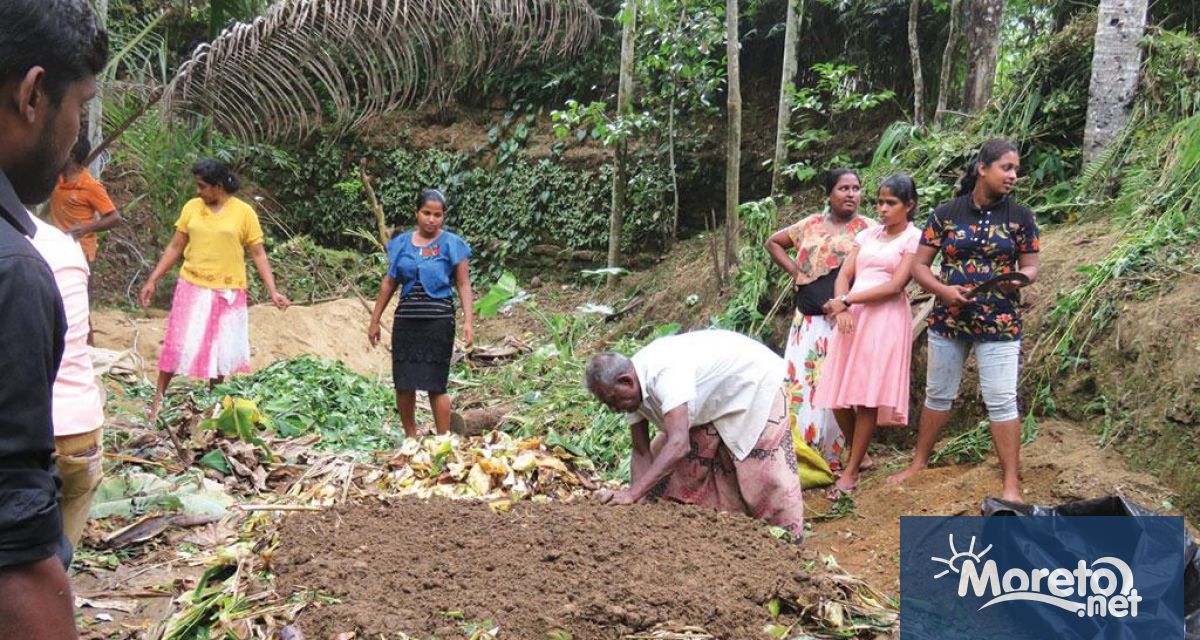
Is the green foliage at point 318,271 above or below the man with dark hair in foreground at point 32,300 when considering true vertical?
below

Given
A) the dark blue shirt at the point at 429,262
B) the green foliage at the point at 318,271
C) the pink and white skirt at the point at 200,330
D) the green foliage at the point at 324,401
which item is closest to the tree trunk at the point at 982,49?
the dark blue shirt at the point at 429,262

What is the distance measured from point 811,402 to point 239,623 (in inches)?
134

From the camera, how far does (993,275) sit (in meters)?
4.23

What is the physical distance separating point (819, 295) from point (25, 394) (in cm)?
466

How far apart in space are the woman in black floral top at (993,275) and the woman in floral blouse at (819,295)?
928 millimetres

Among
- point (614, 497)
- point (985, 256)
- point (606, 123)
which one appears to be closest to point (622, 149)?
point (606, 123)

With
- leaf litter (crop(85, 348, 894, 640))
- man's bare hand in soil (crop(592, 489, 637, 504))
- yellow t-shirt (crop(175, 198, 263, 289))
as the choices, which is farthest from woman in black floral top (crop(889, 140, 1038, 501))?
yellow t-shirt (crop(175, 198, 263, 289))

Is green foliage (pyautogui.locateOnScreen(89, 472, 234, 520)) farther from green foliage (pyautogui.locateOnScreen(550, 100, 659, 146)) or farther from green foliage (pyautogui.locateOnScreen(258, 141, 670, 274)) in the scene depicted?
green foliage (pyautogui.locateOnScreen(258, 141, 670, 274))

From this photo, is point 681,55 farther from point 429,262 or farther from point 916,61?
point 429,262

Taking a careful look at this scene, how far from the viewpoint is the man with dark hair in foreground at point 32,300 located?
1121 millimetres

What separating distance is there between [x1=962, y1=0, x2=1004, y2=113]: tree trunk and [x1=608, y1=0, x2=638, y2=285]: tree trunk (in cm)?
308

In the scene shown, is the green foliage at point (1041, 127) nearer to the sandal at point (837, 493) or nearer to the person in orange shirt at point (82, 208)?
the sandal at point (837, 493)

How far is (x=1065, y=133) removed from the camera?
257 inches

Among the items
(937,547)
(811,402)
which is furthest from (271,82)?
(937,547)
